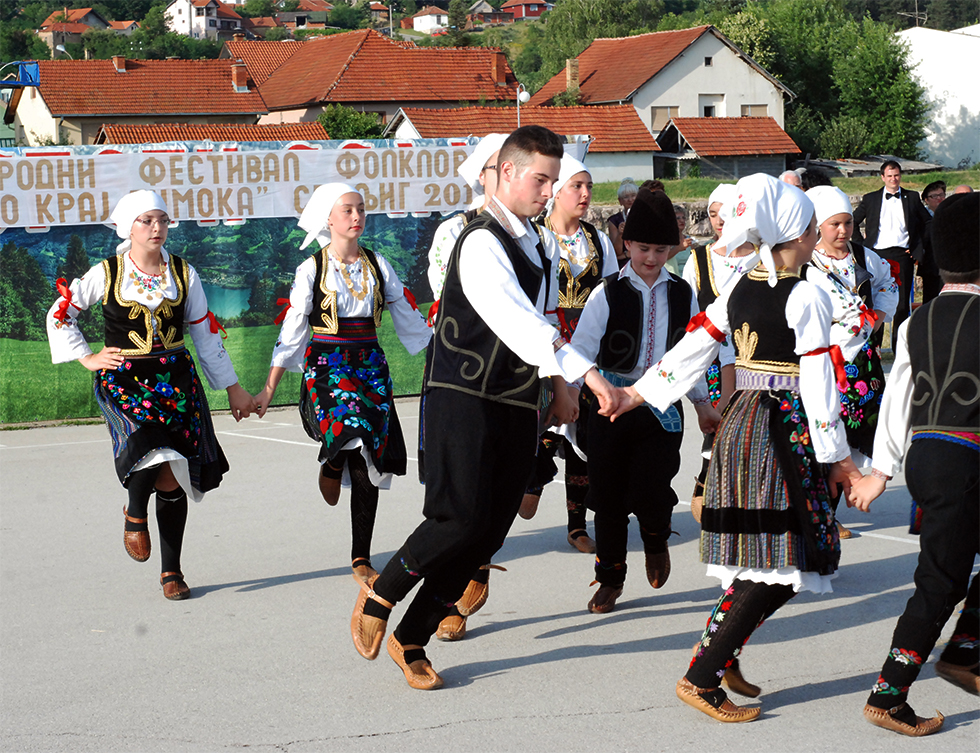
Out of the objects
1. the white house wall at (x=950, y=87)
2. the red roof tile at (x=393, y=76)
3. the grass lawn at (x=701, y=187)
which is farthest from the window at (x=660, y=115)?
the white house wall at (x=950, y=87)

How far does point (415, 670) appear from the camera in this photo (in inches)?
179

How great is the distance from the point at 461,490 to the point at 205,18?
160 meters

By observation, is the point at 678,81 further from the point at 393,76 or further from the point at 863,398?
the point at 863,398

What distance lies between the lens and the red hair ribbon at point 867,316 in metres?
6.12

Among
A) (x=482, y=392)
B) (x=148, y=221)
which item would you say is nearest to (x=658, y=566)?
(x=482, y=392)

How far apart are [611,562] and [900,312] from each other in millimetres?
9045

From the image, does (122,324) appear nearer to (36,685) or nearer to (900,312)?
(36,685)

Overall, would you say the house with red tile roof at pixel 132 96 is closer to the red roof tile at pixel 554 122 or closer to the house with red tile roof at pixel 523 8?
the red roof tile at pixel 554 122

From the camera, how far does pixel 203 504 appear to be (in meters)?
7.95

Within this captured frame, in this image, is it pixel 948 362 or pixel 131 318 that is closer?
pixel 948 362

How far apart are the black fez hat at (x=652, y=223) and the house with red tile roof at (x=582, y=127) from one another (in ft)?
117

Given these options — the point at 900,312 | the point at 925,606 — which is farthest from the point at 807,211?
the point at 900,312

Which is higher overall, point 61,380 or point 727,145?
point 727,145

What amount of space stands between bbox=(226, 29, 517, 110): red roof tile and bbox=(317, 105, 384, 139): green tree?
647 centimetres
